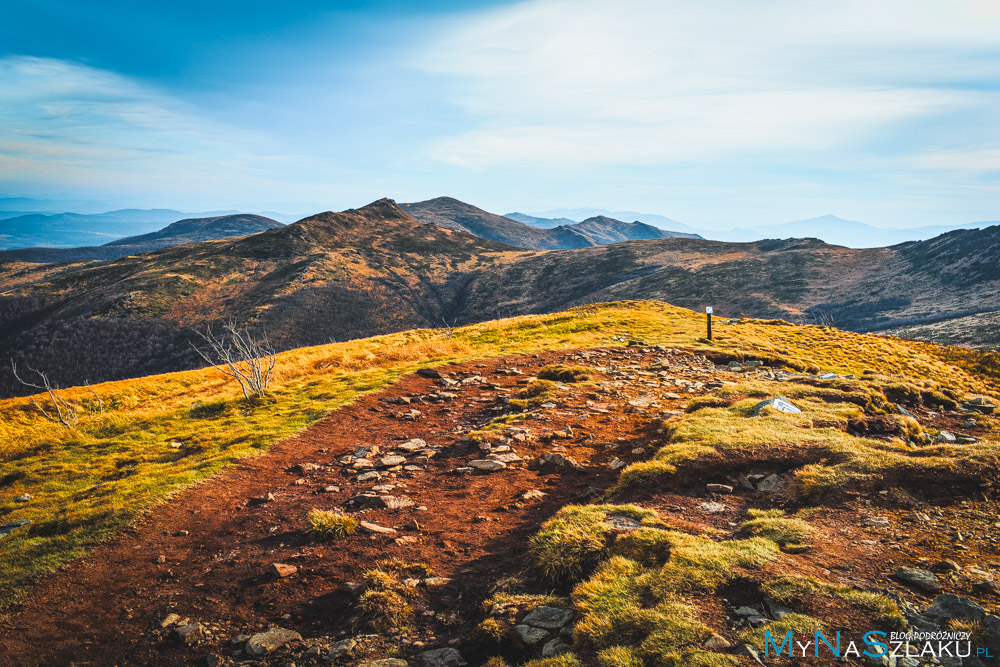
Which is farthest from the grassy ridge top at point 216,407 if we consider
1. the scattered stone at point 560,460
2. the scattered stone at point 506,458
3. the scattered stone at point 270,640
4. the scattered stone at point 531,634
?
the scattered stone at point 531,634

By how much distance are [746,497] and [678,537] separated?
2.68 meters

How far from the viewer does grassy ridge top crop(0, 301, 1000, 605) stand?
9500mm

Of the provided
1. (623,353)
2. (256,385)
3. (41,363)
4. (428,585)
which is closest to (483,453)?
(428,585)

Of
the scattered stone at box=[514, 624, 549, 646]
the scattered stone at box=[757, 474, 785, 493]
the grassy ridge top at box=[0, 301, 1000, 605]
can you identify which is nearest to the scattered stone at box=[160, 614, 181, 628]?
the grassy ridge top at box=[0, 301, 1000, 605]

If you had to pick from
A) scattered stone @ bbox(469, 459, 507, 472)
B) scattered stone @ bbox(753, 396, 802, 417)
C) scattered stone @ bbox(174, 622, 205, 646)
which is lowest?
scattered stone @ bbox(174, 622, 205, 646)

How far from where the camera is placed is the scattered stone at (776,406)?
12.8 meters

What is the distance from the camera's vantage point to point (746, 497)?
8844 mm

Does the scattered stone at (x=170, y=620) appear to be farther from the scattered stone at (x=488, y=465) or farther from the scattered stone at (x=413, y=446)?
the scattered stone at (x=413, y=446)

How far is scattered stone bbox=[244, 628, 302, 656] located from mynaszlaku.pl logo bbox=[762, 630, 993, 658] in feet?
19.2

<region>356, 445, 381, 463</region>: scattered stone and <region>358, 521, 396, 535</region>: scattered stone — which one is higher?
<region>356, 445, 381, 463</region>: scattered stone

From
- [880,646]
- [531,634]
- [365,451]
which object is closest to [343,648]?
[531,634]

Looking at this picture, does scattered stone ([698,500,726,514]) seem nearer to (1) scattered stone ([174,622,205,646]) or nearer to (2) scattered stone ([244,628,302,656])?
(2) scattered stone ([244,628,302,656])

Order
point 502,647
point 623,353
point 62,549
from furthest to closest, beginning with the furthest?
point 623,353 < point 62,549 < point 502,647

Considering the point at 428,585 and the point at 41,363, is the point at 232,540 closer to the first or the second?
the point at 428,585
